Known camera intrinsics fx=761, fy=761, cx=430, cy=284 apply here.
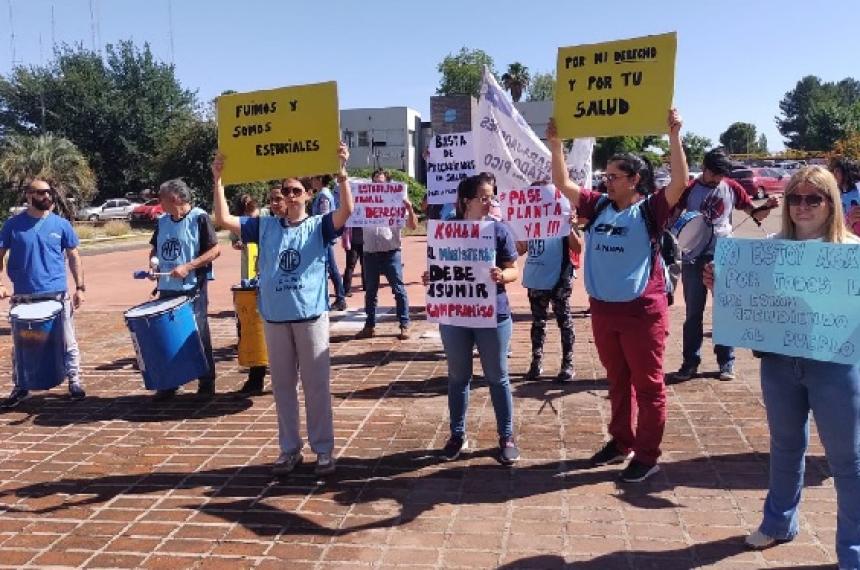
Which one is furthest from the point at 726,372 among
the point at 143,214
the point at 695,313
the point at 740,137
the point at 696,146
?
Answer: the point at 740,137

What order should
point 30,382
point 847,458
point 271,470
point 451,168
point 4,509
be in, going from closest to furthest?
point 847,458
point 4,509
point 271,470
point 30,382
point 451,168

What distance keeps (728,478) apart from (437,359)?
3.85 metres

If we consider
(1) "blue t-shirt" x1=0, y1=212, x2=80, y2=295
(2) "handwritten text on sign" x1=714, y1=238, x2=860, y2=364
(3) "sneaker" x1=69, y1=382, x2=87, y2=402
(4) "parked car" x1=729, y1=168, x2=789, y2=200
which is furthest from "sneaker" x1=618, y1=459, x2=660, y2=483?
(4) "parked car" x1=729, y1=168, x2=789, y2=200

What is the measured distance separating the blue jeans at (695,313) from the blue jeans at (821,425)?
127 inches

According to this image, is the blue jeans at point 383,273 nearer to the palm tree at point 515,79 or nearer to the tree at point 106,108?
the tree at point 106,108

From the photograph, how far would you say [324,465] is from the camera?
16.4 ft

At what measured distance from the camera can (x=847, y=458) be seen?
341cm

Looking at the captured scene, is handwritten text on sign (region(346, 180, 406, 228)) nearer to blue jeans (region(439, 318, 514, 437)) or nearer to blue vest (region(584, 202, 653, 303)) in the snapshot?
blue jeans (region(439, 318, 514, 437))

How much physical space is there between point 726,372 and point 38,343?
616 centimetres

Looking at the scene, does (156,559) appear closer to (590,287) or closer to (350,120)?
(590,287)

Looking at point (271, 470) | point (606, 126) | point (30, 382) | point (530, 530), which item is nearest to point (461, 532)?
point (530, 530)

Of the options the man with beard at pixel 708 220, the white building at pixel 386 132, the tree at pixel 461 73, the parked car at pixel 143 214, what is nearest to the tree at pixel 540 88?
the tree at pixel 461 73

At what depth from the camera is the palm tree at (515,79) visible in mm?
74375

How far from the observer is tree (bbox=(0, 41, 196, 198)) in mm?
50625
